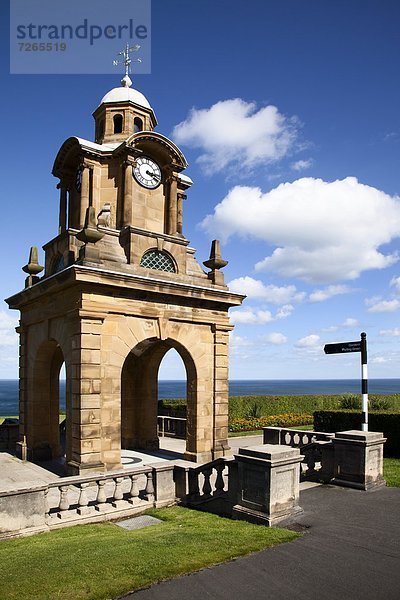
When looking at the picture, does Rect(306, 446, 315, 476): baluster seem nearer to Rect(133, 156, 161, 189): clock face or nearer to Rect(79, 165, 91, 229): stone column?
Rect(133, 156, 161, 189): clock face

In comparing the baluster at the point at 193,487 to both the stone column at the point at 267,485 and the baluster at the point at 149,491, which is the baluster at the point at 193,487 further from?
the stone column at the point at 267,485

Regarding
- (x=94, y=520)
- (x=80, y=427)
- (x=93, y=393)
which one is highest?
(x=93, y=393)

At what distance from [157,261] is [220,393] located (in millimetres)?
5440

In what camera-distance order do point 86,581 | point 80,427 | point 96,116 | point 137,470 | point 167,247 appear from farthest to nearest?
point 96,116 < point 167,247 < point 80,427 < point 137,470 < point 86,581

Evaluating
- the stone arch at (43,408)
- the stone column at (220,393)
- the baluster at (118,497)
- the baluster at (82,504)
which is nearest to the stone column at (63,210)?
the stone arch at (43,408)

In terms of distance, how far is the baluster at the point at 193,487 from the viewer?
11743 mm

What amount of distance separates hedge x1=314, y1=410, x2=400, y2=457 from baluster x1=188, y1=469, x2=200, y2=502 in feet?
32.7

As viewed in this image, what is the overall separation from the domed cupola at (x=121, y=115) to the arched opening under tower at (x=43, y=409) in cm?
893

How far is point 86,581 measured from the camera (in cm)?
662

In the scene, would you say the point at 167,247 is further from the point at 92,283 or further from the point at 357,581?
the point at 357,581

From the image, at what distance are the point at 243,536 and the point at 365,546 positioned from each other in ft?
7.00

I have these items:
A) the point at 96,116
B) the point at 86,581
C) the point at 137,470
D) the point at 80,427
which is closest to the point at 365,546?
the point at 86,581

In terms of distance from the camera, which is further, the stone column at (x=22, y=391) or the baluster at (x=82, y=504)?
the stone column at (x=22, y=391)

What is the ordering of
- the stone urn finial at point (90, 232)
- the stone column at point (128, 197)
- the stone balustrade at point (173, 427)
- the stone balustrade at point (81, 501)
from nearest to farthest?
the stone balustrade at point (81, 501) → the stone urn finial at point (90, 232) → the stone column at point (128, 197) → the stone balustrade at point (173, 427)
